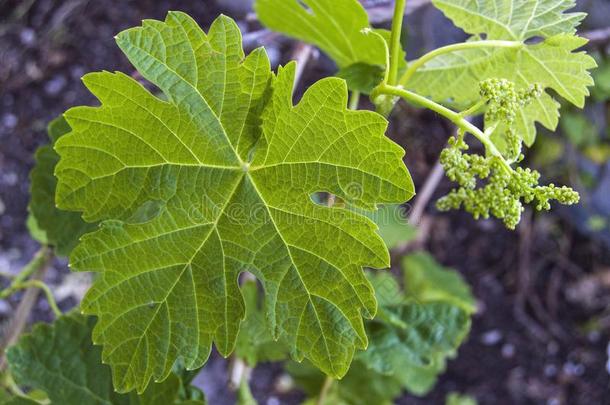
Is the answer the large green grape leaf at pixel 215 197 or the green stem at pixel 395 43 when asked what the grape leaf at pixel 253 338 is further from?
the green stem at pixel 395 43

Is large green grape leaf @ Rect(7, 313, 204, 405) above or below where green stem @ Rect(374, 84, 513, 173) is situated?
below

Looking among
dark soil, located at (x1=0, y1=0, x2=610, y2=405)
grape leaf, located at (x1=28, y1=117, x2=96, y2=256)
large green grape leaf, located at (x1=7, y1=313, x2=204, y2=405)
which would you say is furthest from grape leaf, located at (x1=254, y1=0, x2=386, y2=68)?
dark soil, located at (x1=0, y1=0, x2=610, y2=405)

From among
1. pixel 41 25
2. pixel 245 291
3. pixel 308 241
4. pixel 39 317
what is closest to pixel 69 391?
pixel 245 291

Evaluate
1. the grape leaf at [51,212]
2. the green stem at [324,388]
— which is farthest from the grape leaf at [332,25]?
the green stem at [324,388]

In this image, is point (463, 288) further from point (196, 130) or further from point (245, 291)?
point (196, 130)

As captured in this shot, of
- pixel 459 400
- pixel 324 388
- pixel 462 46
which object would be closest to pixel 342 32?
pixel 462 46

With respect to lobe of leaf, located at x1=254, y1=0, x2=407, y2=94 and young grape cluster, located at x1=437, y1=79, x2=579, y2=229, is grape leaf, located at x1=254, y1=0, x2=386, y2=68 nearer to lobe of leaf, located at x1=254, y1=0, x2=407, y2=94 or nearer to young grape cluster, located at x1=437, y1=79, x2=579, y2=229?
lobe of leaf, located at x1=254, y1=0, x2=407, y2=94
